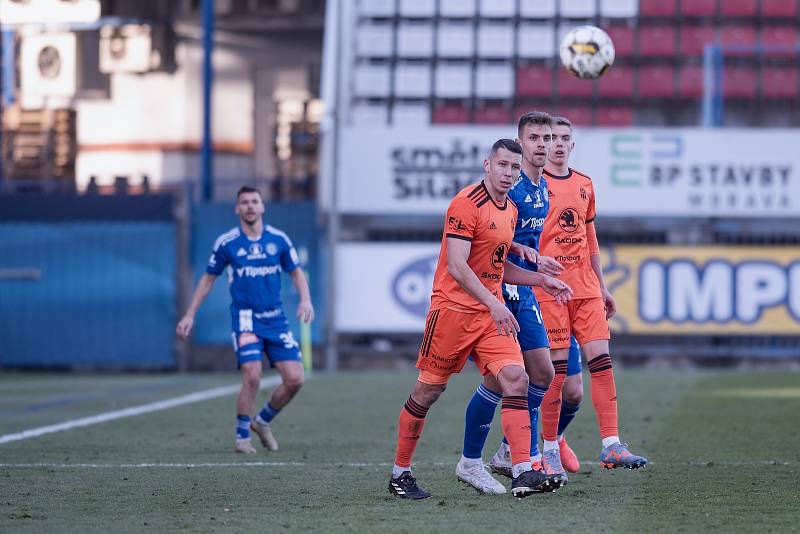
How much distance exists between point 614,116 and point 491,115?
1.96 meters

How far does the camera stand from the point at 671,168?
68.7 feet

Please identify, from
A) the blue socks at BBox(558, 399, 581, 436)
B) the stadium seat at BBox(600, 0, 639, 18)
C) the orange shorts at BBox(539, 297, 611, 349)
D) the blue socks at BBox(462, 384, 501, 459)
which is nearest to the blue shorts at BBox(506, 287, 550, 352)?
the blue socks at BBox(462, 384, 501, 459)

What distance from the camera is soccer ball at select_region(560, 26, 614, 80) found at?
37.6 ft

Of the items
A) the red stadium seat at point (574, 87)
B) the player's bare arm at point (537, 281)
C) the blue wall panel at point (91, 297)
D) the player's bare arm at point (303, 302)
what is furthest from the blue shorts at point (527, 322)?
the red stadium seat at point (574, 87)

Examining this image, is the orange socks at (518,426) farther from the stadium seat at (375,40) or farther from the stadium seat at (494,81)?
the stadium seat at (375,40)

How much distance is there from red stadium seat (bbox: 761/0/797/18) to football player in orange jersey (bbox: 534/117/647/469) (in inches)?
643

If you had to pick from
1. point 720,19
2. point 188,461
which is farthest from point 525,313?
point 720,19

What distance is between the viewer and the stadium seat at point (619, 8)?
24.4 metres

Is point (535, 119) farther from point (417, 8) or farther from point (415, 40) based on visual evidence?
point (417, 8)

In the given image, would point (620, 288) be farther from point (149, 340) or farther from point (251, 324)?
point (251, 324)

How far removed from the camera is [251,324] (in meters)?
11.3

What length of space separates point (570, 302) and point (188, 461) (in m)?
2.87

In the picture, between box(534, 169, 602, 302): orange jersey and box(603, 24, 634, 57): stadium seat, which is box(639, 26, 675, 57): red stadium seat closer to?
box(603, 24, 634, 57): stadium seat

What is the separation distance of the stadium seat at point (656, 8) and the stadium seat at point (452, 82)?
3009 mm
